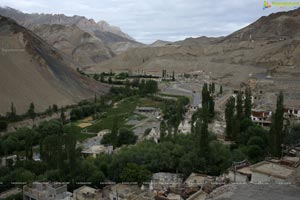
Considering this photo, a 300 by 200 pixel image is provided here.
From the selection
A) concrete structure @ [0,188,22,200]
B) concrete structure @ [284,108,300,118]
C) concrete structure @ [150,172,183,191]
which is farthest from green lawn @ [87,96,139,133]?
concrete structure @ [150,172,183,191]

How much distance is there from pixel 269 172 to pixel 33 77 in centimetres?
4195

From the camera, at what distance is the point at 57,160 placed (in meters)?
19.6

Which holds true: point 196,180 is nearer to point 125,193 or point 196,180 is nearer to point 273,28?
point 125,193

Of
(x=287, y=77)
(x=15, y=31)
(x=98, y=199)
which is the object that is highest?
(x=15, y=31)

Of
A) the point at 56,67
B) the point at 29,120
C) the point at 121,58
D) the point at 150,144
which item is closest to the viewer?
the point at 150,144

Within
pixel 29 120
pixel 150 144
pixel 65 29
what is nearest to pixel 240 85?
pixel 29 120

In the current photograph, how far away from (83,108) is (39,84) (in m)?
8.65

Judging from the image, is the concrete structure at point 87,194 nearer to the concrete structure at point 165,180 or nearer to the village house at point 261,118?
the concrete structure at point 165,180

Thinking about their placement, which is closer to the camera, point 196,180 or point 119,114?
point 196,180

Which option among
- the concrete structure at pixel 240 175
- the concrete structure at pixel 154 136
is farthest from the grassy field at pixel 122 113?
the concrete structure at pixel 240 175

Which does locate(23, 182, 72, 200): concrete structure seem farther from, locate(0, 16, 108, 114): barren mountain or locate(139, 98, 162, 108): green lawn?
locate(139, 98, 162, 108): green lawn

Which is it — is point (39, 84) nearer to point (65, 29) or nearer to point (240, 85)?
point (240, 85)

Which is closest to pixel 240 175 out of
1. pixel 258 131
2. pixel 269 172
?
pixel 269 172

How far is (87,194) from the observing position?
1536 cm
